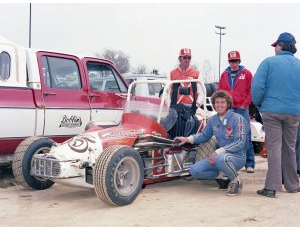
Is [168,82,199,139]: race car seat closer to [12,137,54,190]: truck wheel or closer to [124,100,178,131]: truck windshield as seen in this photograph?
[124,100,178,131]: truck windshield

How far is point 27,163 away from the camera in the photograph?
223 inches

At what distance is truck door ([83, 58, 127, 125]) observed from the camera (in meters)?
7.55

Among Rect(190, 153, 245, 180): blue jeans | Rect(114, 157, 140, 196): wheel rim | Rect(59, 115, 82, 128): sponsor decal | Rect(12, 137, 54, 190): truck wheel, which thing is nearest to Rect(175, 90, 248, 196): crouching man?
Rect(190, 153, 245, 180): blue jeans

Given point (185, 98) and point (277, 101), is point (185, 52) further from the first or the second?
point (277, 101)

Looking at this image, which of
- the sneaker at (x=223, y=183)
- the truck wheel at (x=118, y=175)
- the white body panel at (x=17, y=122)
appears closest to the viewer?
the truck wheel at (x=118, y=175)

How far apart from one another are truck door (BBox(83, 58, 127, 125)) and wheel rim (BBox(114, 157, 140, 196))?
2.24 metres

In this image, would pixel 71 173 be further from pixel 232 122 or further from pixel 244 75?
pixel 244 75

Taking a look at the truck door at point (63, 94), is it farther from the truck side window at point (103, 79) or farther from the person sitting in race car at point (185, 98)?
the person sitting in race car at point (185, 98)

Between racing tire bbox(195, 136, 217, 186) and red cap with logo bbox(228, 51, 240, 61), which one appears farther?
red cap with logo bbox(228, 51, 240, 61)

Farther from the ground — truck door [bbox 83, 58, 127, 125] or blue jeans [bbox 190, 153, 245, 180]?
truck door [bbox 83, 58, 127, 125]

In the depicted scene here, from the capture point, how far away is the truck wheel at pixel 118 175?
15.8 feet

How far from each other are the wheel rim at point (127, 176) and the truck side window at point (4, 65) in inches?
96.9

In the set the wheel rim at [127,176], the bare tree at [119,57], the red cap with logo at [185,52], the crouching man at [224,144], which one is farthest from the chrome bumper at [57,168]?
the bare tree at [119,57]

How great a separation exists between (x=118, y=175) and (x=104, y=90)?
2995 millimetres
